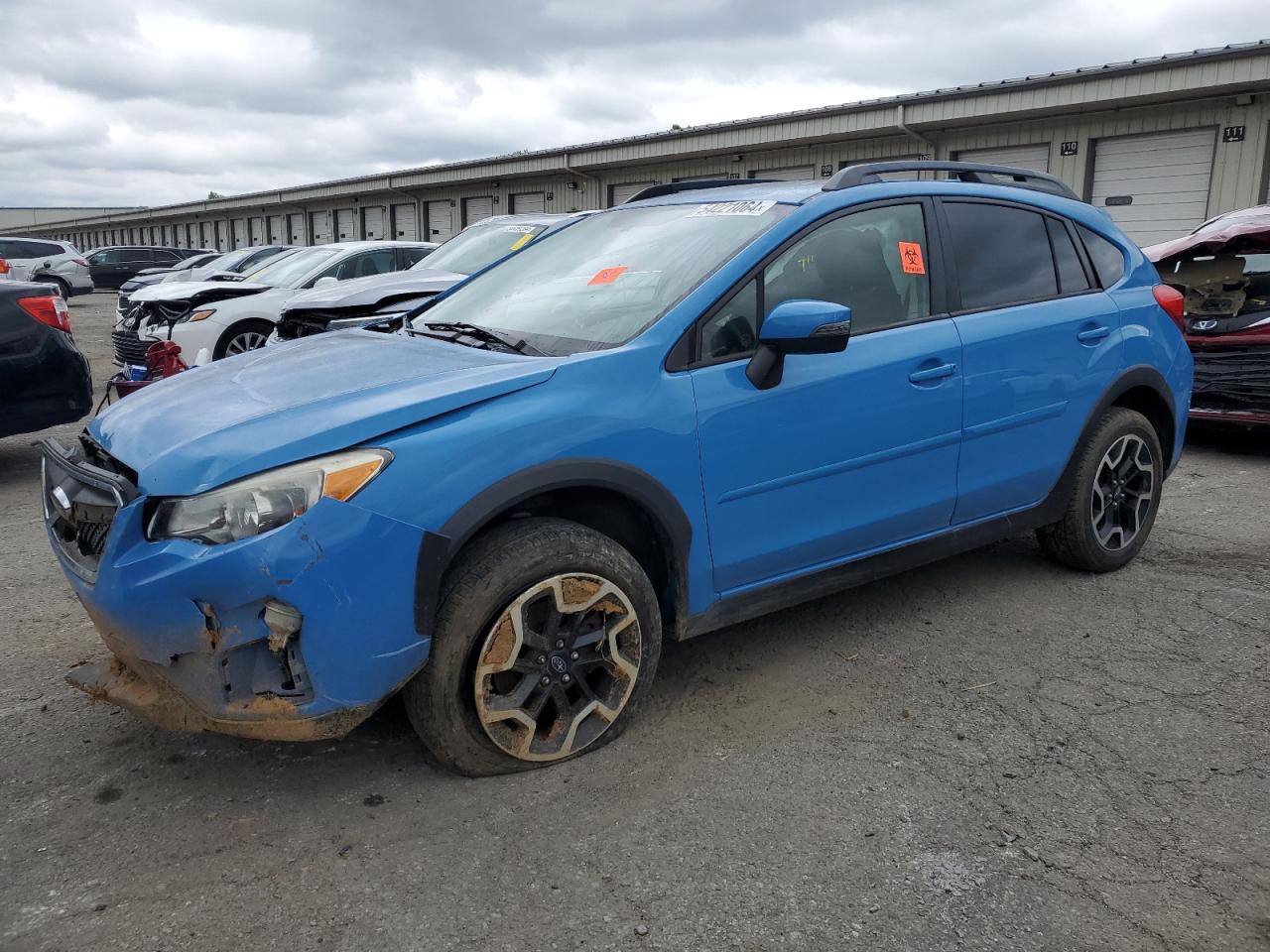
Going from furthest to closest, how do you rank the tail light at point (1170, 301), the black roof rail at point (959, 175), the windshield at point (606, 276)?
the tail light at point (1170, 301) < the black roof rail at point (959, 175) < the windshield at point (606, 276)

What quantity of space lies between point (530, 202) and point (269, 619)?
81.7 ft

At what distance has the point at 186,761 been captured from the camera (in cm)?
300

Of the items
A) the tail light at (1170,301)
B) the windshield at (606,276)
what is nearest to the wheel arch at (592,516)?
the windshield at (606,276)

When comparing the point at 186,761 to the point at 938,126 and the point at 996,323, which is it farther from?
the point at 938,126

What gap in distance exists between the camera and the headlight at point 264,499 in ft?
8.07

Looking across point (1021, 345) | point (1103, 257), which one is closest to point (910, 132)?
point (1103, 257)

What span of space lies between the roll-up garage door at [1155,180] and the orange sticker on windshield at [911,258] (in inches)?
503

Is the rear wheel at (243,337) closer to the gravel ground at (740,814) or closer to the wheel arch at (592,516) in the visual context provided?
the gravel ground at (740,814)

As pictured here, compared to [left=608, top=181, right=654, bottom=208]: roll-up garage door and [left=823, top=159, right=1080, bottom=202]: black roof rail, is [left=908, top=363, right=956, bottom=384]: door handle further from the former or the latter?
[left=608, top=181, right=654, bottom=208]: roll-up garage door

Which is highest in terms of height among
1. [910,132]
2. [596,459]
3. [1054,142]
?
[910,132]

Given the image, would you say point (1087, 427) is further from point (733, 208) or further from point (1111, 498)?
point (733, 208)

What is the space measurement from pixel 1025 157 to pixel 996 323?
14.0 m

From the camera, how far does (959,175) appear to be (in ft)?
14.1

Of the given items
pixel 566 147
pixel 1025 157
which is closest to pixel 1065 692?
pixel 1025 157
